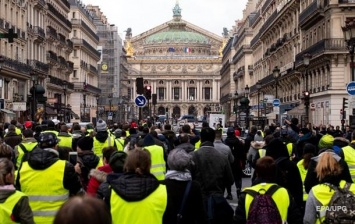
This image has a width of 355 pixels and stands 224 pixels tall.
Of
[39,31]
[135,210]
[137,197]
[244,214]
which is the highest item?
[39,31]

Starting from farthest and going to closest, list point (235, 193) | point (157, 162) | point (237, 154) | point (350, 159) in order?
point (235, 193), point (237, 154), point (157, 162), point (350, 159)

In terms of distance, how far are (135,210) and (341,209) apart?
6.39 ft

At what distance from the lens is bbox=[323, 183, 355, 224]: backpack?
23.5ft

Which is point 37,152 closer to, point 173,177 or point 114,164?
point 114,164

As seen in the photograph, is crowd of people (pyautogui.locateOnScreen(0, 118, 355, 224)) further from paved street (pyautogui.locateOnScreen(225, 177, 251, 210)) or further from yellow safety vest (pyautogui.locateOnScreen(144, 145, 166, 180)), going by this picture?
paved street (pyautogui.locateOnScreen(225, 177, 251, 210))

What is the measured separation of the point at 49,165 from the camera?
26.9ft

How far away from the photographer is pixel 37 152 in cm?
830

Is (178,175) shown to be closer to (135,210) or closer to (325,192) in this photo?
(135,210)

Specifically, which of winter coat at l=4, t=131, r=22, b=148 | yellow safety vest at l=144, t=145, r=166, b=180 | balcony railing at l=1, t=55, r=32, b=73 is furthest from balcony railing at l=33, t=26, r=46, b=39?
yellow safety vest at l=144, t=145, r=166, b=180

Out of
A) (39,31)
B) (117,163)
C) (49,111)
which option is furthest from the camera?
(49,111)

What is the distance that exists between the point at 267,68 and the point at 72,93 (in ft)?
73.4

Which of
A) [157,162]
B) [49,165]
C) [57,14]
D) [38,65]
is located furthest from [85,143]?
[57,14]

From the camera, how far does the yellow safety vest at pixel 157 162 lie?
12164mm

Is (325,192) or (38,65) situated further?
(38,65)
